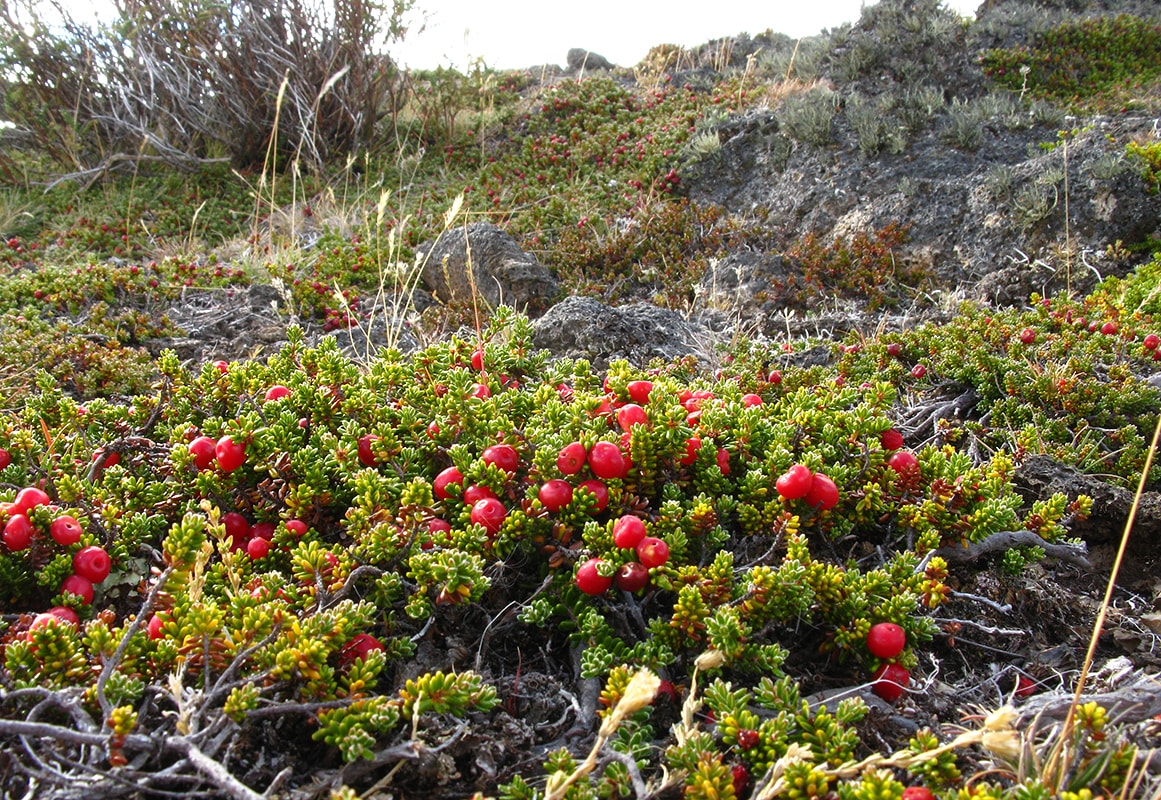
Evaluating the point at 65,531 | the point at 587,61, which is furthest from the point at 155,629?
the point at 587,61

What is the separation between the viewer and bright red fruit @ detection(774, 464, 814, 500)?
2.07 metres

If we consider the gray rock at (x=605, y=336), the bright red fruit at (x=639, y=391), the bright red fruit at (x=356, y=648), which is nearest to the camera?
the bright red fruit at (x=356, y=648)

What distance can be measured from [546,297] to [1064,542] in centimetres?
448

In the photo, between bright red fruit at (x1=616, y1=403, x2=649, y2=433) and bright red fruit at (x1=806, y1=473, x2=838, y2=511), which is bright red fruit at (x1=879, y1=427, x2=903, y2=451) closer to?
bright red fruit at (x1=806, y1=473, x2=838, y2=511)

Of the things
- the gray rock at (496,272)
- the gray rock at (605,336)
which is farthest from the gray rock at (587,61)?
the gray rock at (605,336)

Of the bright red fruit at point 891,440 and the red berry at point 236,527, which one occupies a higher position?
the bright red fruit at point 891,440

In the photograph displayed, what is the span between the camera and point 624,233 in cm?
721

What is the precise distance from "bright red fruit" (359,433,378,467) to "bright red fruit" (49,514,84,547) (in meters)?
0.79

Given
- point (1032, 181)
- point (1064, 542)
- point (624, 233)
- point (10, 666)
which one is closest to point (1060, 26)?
point (1032, 181)

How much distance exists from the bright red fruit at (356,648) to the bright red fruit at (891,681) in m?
1.24

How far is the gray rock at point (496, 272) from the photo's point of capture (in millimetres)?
6129

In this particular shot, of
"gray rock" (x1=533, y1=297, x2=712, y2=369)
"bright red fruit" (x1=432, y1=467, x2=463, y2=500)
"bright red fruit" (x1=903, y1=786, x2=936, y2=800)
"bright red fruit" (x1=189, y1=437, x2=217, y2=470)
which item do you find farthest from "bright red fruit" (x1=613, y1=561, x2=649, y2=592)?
"gray rock" (x1=533, y1=297, x2=712, y2=369)

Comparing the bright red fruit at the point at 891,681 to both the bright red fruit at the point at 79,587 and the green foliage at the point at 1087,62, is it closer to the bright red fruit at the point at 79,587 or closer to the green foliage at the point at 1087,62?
the bright red fruit at the point at 79,587

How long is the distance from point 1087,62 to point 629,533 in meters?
10.1
